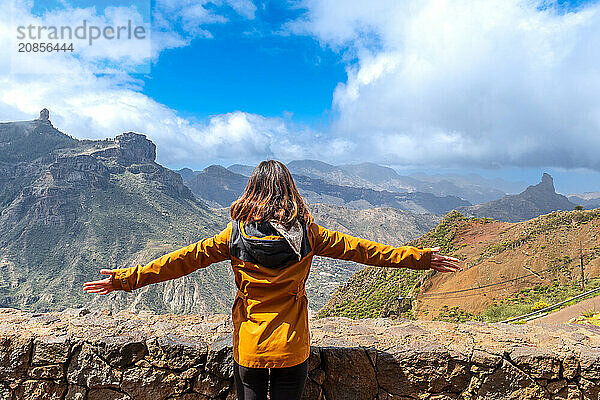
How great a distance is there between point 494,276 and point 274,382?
27460mm

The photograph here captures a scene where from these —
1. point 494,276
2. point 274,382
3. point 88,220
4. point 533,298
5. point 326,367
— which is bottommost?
point 533,298

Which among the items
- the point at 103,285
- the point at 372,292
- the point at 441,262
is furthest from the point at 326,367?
the point at 372,292

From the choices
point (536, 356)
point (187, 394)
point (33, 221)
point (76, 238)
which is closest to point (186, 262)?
point (187, 394)

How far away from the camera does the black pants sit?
8.43ft

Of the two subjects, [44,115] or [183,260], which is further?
[44,115]

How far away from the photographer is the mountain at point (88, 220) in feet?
307

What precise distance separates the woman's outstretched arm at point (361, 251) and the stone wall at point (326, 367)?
911mm

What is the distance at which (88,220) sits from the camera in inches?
4862

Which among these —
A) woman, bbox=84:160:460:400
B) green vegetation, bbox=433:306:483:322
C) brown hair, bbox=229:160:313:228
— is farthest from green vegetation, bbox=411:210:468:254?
brown hair, bbox=229:160:313:228

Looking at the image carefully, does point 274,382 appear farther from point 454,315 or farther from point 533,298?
point 533,298

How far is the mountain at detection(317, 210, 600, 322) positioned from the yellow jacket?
17.3m

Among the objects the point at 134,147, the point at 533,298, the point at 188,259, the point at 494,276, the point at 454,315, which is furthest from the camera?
A: the point at 134,147

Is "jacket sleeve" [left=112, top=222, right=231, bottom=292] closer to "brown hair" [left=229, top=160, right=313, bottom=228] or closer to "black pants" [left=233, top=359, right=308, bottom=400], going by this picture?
"brown hair" [left=229, top=160, right=313, bottom=228]

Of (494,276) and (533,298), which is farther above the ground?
(494,276)
